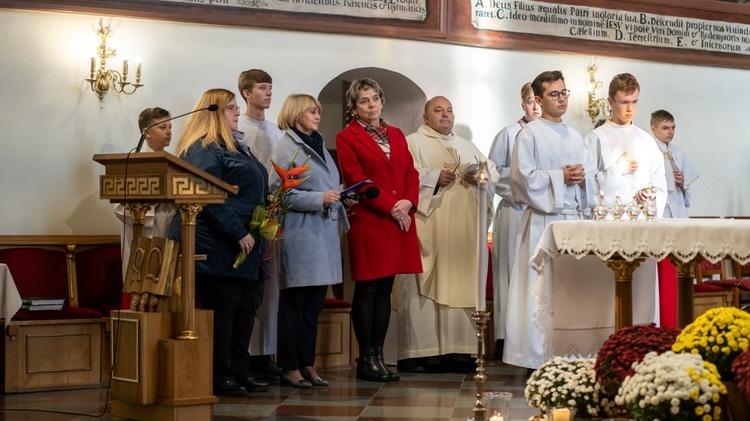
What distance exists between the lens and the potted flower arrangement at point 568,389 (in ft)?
16.0

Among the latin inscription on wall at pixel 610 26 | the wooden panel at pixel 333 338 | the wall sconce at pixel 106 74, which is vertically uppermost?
the latin inscription on wall at pixel 610 26

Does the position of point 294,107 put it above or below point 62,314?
above

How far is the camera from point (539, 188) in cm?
780

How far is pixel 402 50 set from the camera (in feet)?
32.5

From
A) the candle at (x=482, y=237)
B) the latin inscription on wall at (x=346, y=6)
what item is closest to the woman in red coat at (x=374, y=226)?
the latin inscription on wall at (x=346, y=6)

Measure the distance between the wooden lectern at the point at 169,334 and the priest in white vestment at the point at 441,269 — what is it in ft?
8.43

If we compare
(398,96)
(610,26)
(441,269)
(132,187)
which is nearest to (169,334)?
(132,187)

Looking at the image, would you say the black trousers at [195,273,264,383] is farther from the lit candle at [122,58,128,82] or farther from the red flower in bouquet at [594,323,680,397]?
the red flower in bouquet at [594,323,680,397]

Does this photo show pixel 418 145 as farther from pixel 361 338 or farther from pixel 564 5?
pixel 564 5

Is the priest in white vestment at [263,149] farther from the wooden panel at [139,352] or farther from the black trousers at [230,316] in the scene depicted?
the wooden panel at [139,352]

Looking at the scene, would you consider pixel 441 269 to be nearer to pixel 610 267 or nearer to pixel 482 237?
pixel 610 267

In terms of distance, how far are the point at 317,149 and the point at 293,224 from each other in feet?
1.74

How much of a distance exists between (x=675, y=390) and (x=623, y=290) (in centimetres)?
266

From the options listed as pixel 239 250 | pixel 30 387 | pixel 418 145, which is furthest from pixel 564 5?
pixel 30 387
